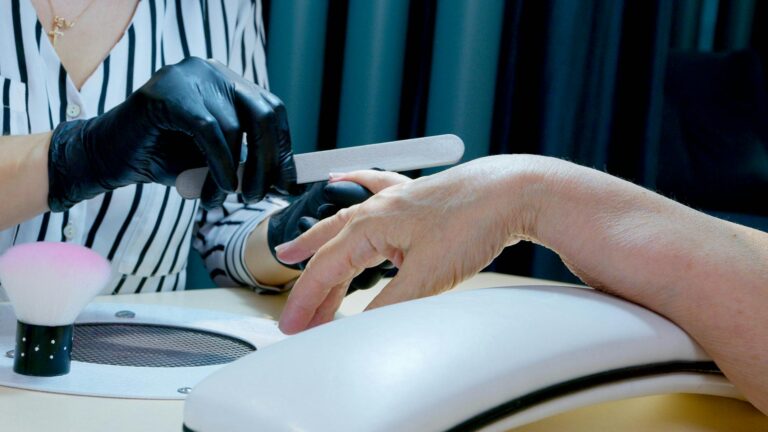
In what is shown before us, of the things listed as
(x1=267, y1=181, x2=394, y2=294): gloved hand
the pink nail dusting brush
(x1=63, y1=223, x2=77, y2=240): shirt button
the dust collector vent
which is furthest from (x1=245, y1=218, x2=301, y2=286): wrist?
the pink nail dusting brush

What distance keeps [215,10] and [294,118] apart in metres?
0.35

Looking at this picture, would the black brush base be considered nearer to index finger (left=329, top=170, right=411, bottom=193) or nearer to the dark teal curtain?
index finger (left=329, top=170, right=411, bottom=193)

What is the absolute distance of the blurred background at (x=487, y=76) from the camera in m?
1.59

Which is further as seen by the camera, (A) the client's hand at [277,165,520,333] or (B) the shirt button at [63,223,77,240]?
(B) the shirt button at [63,223,77,240]

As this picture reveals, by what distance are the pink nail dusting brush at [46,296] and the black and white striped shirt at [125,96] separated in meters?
0.38

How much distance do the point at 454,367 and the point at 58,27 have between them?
2.92 feet

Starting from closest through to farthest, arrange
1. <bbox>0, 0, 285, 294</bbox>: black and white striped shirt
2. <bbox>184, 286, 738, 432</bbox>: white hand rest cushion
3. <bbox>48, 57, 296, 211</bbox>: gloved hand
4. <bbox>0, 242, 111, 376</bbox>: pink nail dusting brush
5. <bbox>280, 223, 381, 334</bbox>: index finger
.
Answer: <bbox>184, 286, 738, 432</bbox>: white hand rest cushion < <bbox>0, 242, 111, 376</bbox>: pink nail dusting brush < <bbox>280, 223, 381, 334</bbox>: index finger < <bbox>48, 57, 296, 211</bbox>: gloved hand < <bbox>0, 0, 285, 294</bbox>: black and white striped shirt

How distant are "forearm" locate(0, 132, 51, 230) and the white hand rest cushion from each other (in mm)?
521

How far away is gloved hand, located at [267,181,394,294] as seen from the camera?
845mm

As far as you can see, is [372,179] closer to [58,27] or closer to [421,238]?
[421,238]

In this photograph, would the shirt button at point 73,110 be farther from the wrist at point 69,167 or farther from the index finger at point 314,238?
the index finger at point 314,238

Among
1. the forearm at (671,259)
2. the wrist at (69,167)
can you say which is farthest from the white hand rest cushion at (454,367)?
the wrist at (69,167)

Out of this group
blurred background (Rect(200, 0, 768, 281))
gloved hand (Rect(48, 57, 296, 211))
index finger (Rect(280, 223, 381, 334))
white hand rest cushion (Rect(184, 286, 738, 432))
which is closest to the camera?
white hand rest cushion (Rect(184, 286, 738, 432))

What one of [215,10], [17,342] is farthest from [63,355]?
[215,10]
